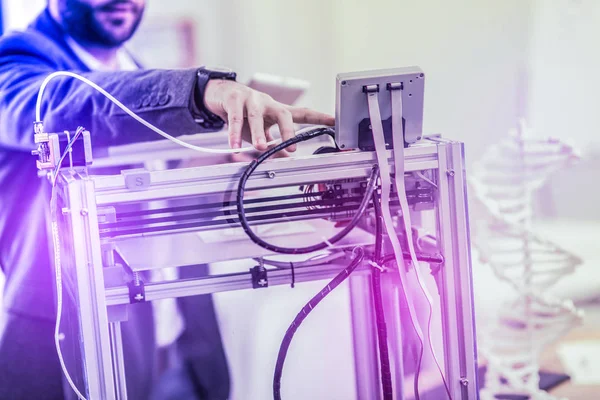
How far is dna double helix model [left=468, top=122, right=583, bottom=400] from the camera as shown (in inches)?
79.7

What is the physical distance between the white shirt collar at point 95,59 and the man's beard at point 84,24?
2cm

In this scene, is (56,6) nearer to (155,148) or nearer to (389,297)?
(155,148)

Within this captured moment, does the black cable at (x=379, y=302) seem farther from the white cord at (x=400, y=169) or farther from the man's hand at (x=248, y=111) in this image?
the man's hand at (x=248, y=111)

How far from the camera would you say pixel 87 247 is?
0.97 meters

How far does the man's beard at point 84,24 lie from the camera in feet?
6.11

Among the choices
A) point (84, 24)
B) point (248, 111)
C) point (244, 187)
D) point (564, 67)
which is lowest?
point (244, 187)

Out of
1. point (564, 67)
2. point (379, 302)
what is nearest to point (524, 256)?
point (564, 67)

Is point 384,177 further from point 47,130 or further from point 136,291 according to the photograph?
point 47,130

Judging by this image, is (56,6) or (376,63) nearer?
(56,6)

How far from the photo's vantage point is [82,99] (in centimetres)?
148

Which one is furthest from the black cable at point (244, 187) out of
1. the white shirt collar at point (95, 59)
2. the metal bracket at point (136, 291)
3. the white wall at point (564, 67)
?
the white wall at point (564, 67)

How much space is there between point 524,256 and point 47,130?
4.31 feet

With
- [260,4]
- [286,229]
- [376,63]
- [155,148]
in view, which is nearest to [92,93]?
[155,148]

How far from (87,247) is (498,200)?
1.41 m
